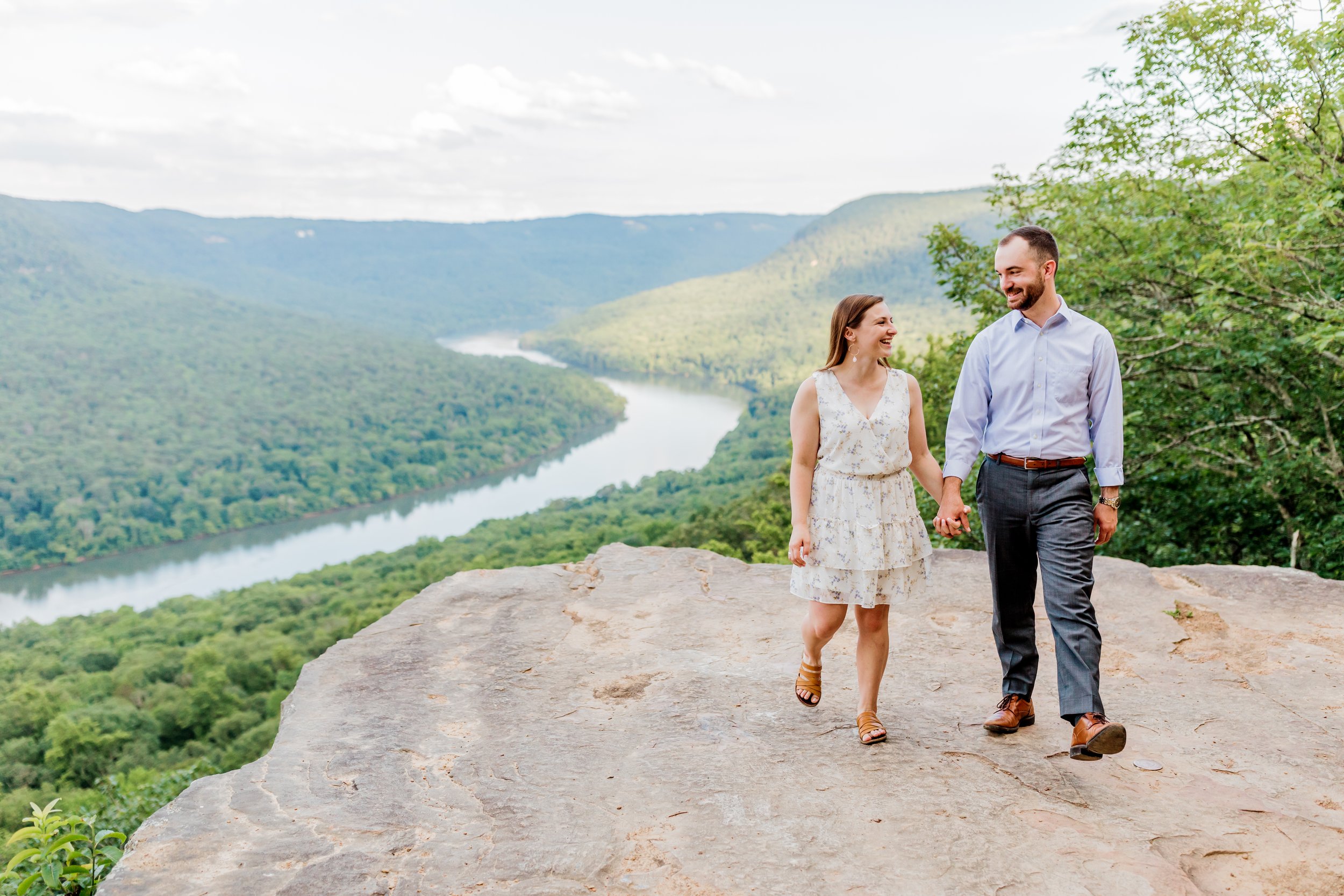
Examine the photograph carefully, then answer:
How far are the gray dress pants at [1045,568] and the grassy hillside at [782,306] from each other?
82.1 metres

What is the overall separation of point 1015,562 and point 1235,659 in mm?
1583

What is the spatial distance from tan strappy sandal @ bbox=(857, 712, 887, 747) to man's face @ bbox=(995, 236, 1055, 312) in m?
1.49

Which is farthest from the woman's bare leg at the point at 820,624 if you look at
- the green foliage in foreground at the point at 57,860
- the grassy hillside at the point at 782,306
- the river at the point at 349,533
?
the grassy hillside at the point at 782,306

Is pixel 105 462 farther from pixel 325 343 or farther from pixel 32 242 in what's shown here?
pixel 32 242

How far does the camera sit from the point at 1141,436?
22.5ft

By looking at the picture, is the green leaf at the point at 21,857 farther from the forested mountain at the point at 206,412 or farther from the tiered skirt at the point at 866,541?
the forested mountain at the point at 206,412

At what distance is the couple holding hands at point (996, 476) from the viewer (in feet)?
8.98

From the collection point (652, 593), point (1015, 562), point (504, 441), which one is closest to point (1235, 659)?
point (1015, 562)

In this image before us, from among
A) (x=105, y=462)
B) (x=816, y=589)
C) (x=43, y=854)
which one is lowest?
(x=105, y=462)

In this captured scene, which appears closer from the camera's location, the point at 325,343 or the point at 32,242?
the point at 325,343

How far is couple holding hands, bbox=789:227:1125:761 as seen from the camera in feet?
8.98

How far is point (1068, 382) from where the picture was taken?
9.05 ft

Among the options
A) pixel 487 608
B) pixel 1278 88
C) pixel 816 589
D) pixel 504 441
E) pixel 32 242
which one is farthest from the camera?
pixel 32 242

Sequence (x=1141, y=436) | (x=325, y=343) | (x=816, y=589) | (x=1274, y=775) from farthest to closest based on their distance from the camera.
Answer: (x=325, y=343) → (x=1141, y=436) → (x=816, y=589) → (x=1274, y=775)
